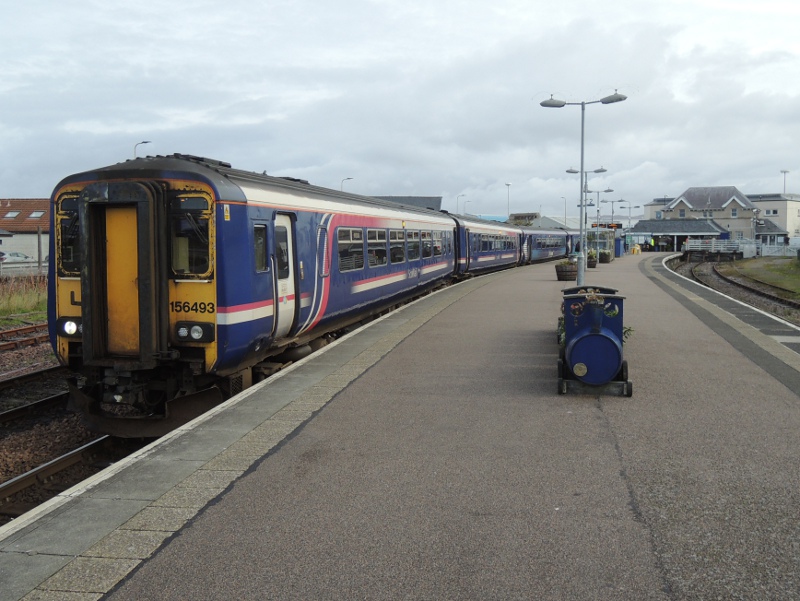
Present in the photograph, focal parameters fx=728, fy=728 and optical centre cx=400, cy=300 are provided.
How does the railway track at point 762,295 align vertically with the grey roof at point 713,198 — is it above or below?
below

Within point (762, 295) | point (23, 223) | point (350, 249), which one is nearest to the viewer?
point (350, 249)

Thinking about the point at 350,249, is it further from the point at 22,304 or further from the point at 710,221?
the point at 710,221

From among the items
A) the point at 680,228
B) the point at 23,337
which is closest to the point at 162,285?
the point at 23,337

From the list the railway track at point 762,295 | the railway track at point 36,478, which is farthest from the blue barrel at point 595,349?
the railway track at point 762,295

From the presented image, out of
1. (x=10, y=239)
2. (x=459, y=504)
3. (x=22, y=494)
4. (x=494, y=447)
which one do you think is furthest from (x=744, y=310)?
(x=10, y=239)

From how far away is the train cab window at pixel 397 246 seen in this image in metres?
16.5

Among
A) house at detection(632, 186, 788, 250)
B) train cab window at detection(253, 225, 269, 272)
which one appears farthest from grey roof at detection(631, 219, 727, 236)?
train cab window at detection(253, 225, 269, 272)

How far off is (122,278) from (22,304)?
1515 centimetres

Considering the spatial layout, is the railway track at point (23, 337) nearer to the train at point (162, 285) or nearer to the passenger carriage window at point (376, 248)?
the train at point (162, 285)

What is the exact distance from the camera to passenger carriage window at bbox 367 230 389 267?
14617 millimetres

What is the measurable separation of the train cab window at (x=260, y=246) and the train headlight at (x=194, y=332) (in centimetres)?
108

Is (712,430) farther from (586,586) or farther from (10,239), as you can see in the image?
(10,239)

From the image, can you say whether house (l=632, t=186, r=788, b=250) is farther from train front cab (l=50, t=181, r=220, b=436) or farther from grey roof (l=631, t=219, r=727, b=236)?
train front cab (l=50, t=181, r=220, b=436)

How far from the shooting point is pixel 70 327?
27.9 ft
